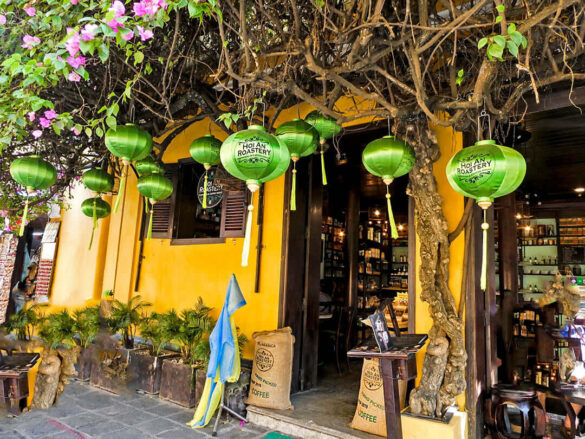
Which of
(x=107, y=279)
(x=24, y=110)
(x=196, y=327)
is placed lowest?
(x=196, y=327)

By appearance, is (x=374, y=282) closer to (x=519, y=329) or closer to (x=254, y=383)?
(x=519, y=329)

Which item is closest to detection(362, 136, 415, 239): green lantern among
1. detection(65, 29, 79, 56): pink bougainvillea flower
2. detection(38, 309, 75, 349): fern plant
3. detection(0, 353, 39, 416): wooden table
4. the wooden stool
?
the wooden stool

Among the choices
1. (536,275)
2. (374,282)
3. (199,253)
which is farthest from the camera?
(374,282)

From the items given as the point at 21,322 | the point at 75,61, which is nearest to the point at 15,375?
the point at 75,61

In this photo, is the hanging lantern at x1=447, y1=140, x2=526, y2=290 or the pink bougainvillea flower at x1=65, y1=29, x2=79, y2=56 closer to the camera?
the hanging lantern at x1=447, y1=140, x2=526, y2=290

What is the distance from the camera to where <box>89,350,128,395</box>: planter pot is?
5.61m

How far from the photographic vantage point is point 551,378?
5348 mm

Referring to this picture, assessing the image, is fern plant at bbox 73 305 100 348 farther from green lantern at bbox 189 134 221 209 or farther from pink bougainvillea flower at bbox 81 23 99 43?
pink bougainvillea flower at bbox 81 23 99 43

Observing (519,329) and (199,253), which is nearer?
(199,253)

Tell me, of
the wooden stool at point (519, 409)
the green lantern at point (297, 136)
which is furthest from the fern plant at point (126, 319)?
the wooden stool at point (519, 409)

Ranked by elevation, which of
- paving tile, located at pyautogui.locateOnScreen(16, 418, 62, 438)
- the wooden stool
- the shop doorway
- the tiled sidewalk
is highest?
the shop doorway

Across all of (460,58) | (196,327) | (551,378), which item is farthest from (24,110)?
(551,378)

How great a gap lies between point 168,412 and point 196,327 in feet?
3.51

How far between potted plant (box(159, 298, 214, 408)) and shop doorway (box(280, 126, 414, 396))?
3.73ft
